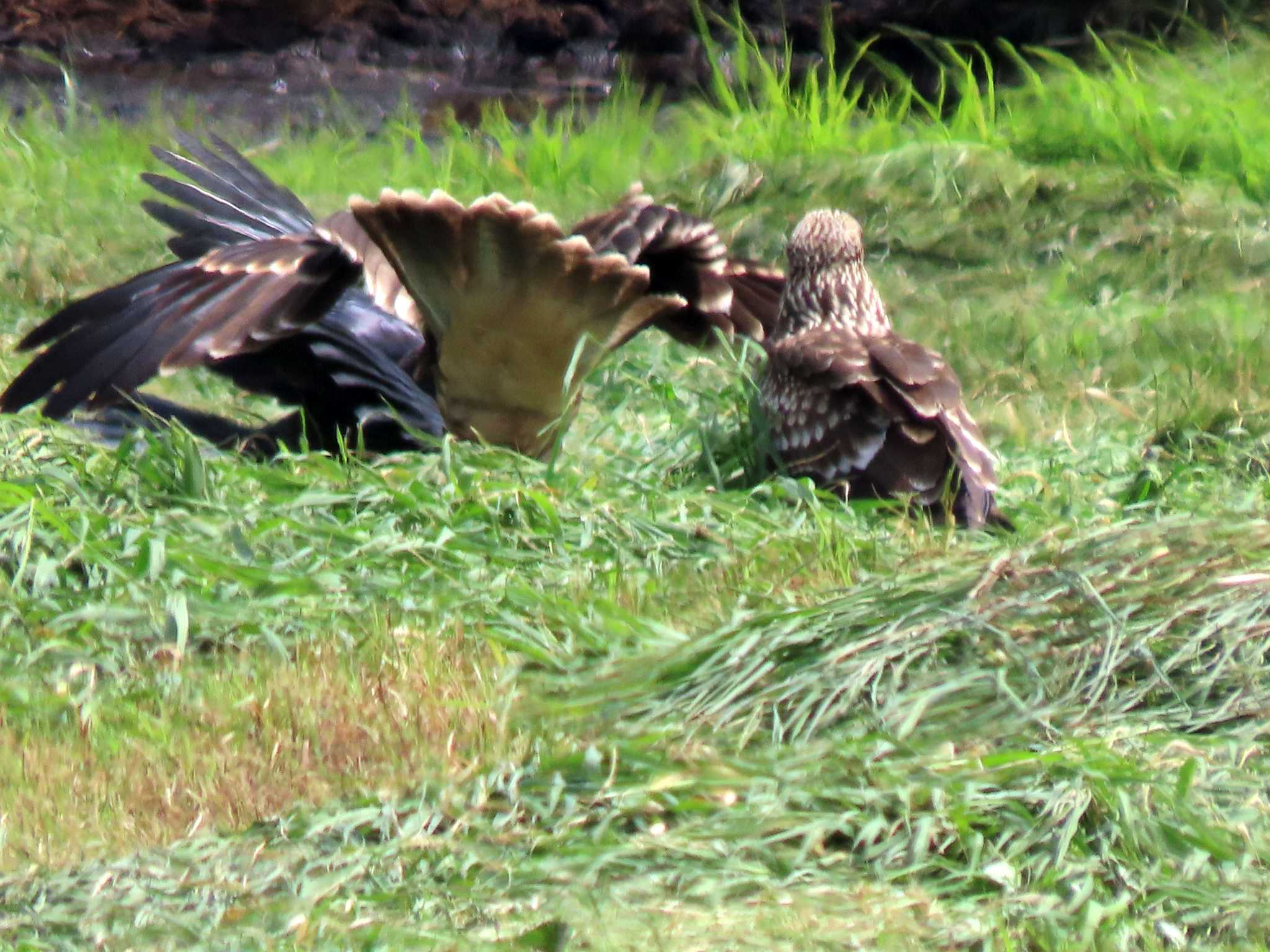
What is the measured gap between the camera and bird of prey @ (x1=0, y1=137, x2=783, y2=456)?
459 cm

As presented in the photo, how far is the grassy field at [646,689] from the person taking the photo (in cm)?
265

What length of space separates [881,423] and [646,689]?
1.53 m

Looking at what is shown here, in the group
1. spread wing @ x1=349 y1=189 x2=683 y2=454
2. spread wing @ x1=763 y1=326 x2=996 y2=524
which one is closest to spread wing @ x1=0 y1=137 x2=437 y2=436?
spread wing @ x1=349 y1=189 x2=683 y2=454

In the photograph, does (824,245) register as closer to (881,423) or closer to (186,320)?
(881,423)

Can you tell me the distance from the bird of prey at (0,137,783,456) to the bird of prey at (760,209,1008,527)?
43cm

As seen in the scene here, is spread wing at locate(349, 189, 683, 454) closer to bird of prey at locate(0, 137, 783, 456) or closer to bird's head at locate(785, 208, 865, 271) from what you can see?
bird of prey at locate(0, 137, 783, 456)

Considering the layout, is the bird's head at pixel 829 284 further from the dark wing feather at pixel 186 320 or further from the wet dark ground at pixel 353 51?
the wet dark ground at pixel 353 51

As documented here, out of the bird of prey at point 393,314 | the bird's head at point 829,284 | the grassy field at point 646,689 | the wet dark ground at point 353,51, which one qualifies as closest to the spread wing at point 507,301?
the bird of prey at point 393,314

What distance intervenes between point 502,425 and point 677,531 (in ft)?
3.60

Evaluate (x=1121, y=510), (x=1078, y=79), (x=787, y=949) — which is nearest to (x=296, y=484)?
(x=1121, y=510)

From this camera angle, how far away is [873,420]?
4617 millimetres

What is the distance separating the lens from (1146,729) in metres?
3.01

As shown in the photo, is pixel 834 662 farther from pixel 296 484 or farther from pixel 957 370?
pixel 957 370

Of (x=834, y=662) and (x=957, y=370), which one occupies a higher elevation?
(x=834, y=662)
